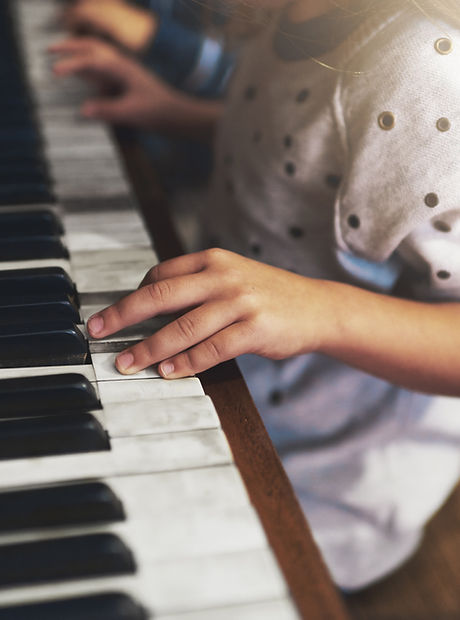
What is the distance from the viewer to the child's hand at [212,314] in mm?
559

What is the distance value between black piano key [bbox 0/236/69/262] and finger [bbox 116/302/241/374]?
0.65ft

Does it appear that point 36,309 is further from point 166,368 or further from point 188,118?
point 188,118

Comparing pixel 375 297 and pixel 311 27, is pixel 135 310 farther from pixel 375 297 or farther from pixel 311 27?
pixel 311 27

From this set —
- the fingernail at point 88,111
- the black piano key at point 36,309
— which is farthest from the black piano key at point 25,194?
the fingernail at point 88,111

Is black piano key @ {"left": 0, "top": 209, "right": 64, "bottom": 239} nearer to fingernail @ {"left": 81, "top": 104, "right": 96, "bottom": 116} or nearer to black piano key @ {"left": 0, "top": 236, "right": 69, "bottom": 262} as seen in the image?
black piano key @ {"left": 0, "top": 236, "right": 69, "bottom": 262}

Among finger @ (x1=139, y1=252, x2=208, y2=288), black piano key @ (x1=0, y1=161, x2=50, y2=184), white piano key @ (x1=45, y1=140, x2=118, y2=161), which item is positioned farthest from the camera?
white piano key @ (x1=45, y1=140, x2=118, y2=161)

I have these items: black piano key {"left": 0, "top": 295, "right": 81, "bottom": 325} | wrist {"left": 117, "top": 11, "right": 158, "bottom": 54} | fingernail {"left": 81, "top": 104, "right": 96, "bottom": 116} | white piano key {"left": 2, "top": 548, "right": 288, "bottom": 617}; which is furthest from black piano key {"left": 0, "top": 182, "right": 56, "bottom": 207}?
wrist {"left": 117, "top": 11, "right": 158, "bottom": 54}

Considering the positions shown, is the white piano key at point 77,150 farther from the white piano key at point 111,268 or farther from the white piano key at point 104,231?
the white piano key at point 111,268

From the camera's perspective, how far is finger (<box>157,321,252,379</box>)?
0.56m

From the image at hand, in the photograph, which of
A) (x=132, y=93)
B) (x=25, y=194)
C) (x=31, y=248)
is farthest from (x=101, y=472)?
(x=132, y=93)

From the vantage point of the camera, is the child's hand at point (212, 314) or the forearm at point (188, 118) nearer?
the child's hand at point (212, 314)

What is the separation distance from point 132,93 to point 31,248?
2.16 ft

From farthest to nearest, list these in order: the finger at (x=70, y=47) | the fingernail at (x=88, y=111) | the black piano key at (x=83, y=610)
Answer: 1. the finger at (x=70, y=47)
2. the fingernail at (x=88, y=111)
3. the black piano key at (x=83, y=610)

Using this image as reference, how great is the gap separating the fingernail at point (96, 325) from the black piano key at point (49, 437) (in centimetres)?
11
